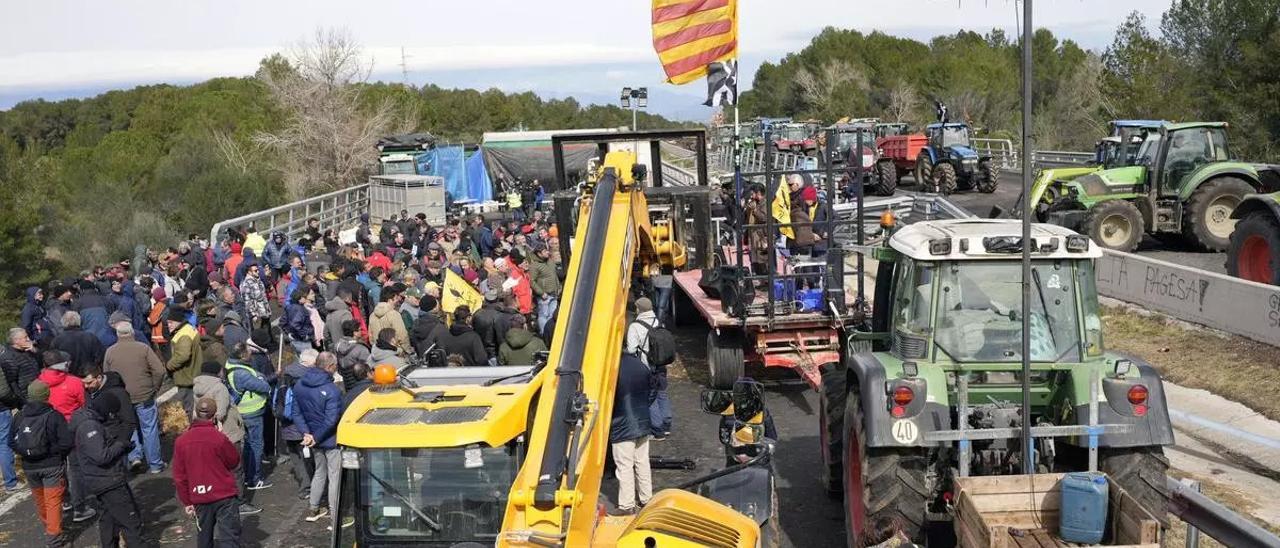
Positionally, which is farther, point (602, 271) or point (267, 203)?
point (267, 203)

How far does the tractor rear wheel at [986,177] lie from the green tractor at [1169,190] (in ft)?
34.5

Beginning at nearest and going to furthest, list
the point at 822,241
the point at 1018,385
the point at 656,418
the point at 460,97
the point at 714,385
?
the point at 1018,385
the point at 656,418
the point at 714,385
the point at 822,241
the point at 460,97

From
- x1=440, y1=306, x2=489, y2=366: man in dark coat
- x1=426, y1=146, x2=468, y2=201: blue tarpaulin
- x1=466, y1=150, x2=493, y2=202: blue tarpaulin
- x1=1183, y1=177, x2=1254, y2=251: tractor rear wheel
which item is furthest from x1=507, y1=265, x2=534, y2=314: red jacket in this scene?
x1=466, y1=150, x2=493, y2=202: blue tarpaulin

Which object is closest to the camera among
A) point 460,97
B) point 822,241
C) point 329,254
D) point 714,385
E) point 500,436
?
point 500,436

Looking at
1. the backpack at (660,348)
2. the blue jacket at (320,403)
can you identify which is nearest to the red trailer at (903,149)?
the backpack at (660,348)

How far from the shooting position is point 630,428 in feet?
30.7

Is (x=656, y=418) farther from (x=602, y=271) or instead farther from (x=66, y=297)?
(x=66, y=297)

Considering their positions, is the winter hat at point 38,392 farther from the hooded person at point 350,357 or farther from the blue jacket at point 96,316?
the blue jacket at point 96,316

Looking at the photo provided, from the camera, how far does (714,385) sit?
13219 mm

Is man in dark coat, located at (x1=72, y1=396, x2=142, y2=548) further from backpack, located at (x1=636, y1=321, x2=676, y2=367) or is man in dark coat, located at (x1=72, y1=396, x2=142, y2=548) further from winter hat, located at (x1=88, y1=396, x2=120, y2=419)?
backpack, located at (x1=636, y1=321, x2=676, y2=367)

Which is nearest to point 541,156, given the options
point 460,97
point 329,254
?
point 329,254

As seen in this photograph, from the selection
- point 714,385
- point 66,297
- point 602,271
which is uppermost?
point 602,271

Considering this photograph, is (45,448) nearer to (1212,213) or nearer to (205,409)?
(205,409)

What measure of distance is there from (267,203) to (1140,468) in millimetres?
34761
